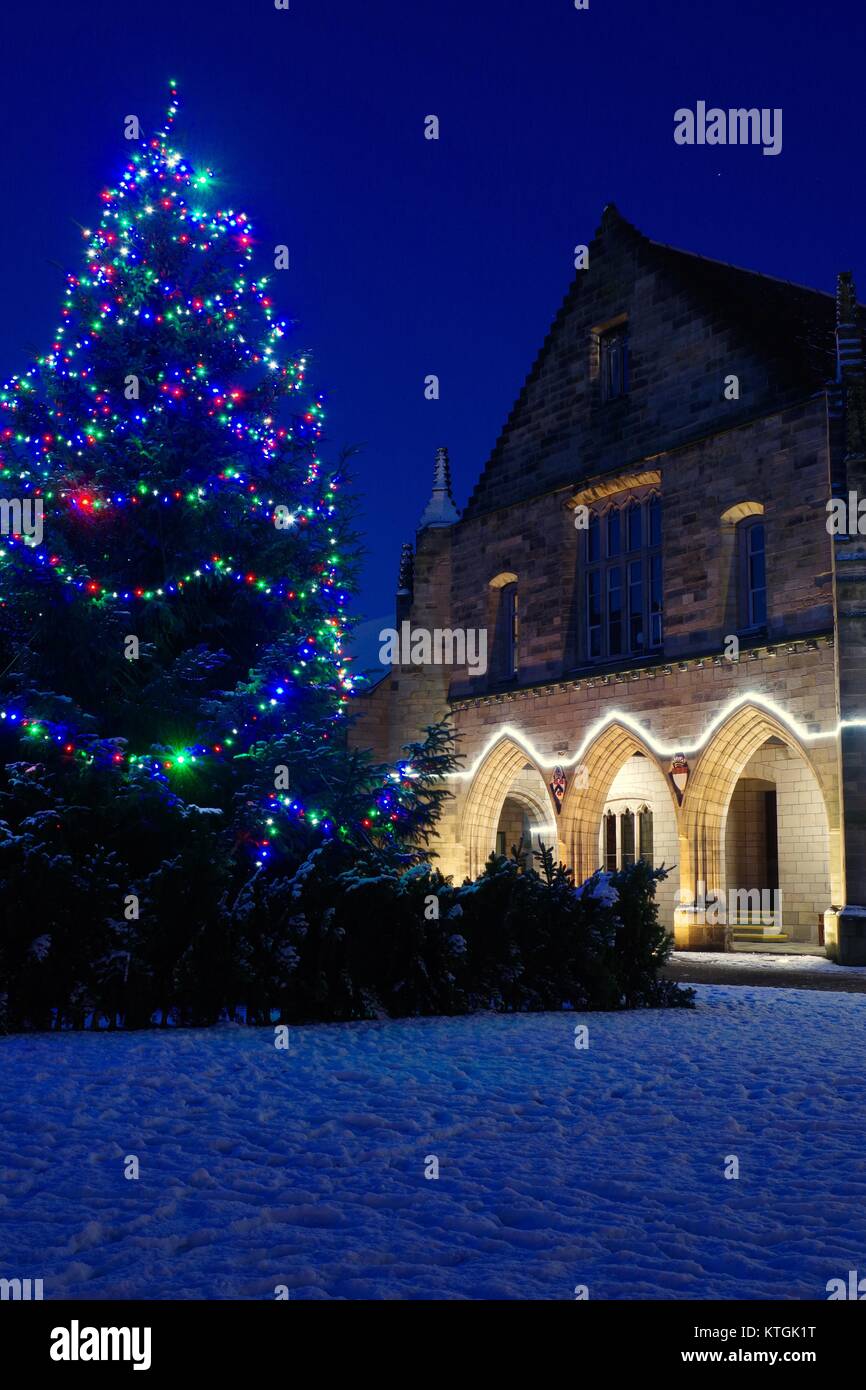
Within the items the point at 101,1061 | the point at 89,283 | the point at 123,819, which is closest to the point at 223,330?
the point at 89,283

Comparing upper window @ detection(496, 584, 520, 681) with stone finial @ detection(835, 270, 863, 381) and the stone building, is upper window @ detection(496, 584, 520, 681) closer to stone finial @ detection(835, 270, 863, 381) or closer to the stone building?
the stone building

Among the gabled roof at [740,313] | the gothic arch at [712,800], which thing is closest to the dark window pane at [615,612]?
the gabled roof at [740,313]

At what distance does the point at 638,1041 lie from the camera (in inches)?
286

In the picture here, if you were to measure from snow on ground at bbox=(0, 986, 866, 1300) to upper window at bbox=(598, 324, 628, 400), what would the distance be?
1558 cm

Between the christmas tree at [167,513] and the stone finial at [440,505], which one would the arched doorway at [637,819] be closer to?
the stone finial at [440,505]

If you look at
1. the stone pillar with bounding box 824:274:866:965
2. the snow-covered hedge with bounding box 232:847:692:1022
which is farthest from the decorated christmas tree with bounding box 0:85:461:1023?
the stone pillar with bounding box 824:274:866:965

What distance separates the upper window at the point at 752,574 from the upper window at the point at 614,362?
4012mm

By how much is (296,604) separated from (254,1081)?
289 inches

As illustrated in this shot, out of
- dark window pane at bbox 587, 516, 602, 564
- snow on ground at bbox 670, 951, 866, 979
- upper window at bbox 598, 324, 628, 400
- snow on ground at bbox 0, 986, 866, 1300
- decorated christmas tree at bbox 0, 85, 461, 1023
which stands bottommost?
snow on ground at bbox 670, 951, 866, 979

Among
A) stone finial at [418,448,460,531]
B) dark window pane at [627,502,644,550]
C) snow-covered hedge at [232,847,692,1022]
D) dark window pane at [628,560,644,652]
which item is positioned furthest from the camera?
stone finial at [418,448,460,531]

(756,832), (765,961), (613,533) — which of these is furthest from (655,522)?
(765,961)

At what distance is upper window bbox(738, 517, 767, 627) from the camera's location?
17.9 meters

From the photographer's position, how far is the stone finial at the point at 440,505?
23906mm
